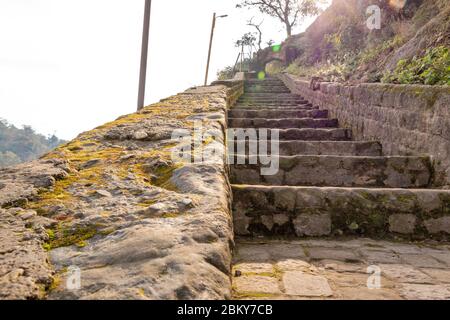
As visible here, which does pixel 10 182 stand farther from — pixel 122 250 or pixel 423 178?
pixel 423 178

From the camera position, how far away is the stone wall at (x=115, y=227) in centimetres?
103

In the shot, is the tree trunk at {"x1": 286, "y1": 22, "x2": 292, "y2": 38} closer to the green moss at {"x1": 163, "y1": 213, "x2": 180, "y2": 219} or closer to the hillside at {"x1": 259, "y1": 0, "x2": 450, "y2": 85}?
the hillside at {"x1": 259, "y1": 0, "x2": 450, "y2": 85}

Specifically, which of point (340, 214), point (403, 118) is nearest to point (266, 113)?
point (403, 118)

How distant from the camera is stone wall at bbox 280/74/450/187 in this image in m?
3.04

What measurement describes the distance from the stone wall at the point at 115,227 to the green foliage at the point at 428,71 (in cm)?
254

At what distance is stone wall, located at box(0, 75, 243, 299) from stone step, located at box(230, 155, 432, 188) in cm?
109

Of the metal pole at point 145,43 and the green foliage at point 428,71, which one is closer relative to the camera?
the green foliage at point 428,71

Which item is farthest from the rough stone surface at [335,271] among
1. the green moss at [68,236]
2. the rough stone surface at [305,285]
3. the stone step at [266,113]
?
the stone step at [266,113]

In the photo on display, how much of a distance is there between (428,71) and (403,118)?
0.58m

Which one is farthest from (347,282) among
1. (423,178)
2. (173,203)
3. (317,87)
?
Result: (317,87)

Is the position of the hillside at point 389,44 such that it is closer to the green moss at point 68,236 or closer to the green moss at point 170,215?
the green moss at point 170,215

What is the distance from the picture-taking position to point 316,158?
10.8 ft

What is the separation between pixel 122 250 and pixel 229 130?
3602 mm

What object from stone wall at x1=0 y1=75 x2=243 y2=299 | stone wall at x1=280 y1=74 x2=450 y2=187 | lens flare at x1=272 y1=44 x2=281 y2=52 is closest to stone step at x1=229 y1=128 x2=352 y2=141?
stone wall at x1=280 y1=74 x2=450 y2=187
